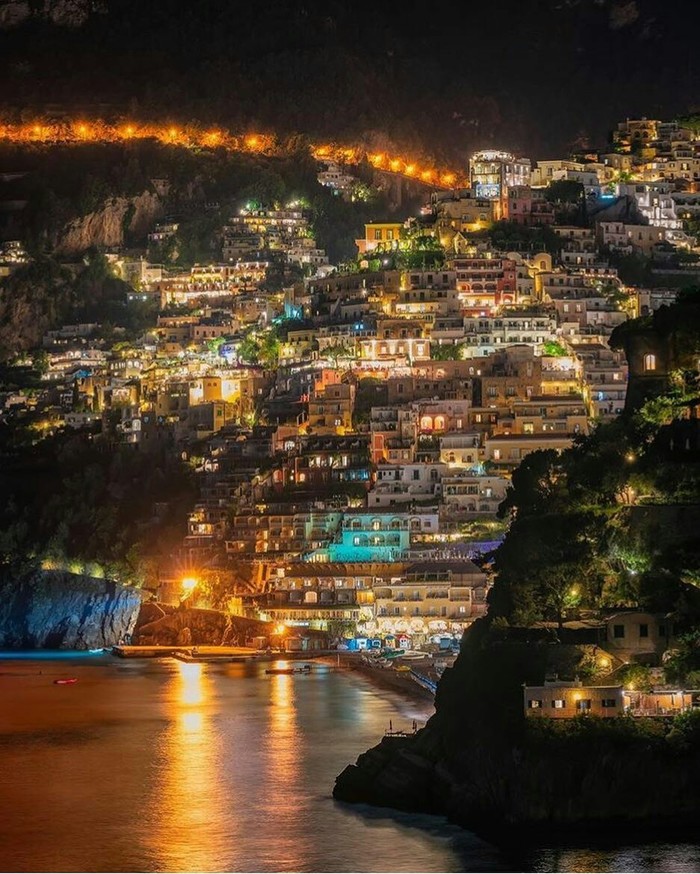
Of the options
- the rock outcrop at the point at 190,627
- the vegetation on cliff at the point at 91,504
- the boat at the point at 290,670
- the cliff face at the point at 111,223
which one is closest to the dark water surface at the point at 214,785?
the boat at the point at 290,670

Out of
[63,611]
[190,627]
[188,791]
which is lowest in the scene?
[188,791]

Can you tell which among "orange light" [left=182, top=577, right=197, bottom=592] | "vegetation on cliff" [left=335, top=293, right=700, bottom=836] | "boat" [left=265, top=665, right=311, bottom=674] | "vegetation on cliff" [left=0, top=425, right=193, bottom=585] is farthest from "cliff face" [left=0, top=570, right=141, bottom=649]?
"vegetation on cliff" [left=335, top=293, right=700, bottom=836]

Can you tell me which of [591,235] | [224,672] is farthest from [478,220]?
[224,672]

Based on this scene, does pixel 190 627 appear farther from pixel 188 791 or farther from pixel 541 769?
pixel 541 769

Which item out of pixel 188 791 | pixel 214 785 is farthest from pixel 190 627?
pixel 188 791

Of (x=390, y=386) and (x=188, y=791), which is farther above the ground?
(x=390, y=386)

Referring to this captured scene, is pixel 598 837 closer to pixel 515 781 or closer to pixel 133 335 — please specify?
pixel 515 781
